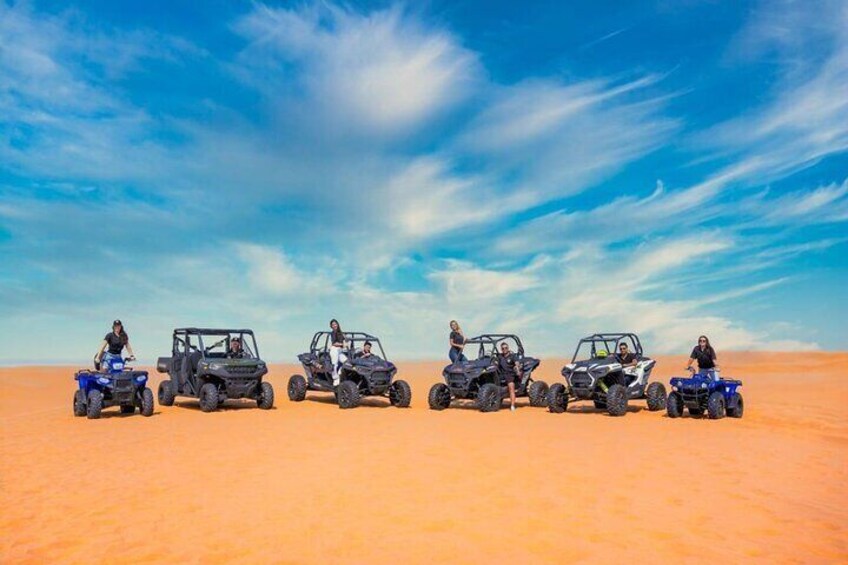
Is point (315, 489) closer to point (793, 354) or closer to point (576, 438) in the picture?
point (576, 438)

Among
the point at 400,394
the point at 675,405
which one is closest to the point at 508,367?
the point at 400,394

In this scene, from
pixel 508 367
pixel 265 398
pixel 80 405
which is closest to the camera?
pixel 80 405

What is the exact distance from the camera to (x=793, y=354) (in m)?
63.8

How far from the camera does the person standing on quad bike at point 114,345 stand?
16.0m

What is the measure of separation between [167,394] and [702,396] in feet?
49.1

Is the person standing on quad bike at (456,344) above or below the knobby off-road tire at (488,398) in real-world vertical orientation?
above

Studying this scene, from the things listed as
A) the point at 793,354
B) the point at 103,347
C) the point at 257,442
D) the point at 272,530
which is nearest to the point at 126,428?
the point at 103,347

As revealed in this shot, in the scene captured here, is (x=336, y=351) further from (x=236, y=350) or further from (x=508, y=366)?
(x=508, y=366)

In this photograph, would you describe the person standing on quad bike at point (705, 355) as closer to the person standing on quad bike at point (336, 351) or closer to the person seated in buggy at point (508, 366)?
the person seated in buggy at point (508, 366)

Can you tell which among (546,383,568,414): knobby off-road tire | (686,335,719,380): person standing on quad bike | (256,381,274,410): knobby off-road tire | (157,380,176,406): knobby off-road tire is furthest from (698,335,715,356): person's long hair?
(157,380,176,406): knobby off-road tire

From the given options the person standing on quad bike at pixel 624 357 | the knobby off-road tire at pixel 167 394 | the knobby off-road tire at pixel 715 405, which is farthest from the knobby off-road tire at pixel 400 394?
the knobby off-road tire at pixel 715 405

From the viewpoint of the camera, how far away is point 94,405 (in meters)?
15.8

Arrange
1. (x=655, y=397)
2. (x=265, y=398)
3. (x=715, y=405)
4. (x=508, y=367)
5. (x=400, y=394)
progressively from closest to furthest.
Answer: (x=715, y=405) → (x=655, y=397) → (x=508, y=367) → (x=265, y=398) → (x=400, y=394)

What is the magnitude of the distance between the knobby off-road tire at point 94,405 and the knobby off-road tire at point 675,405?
14233 mm
